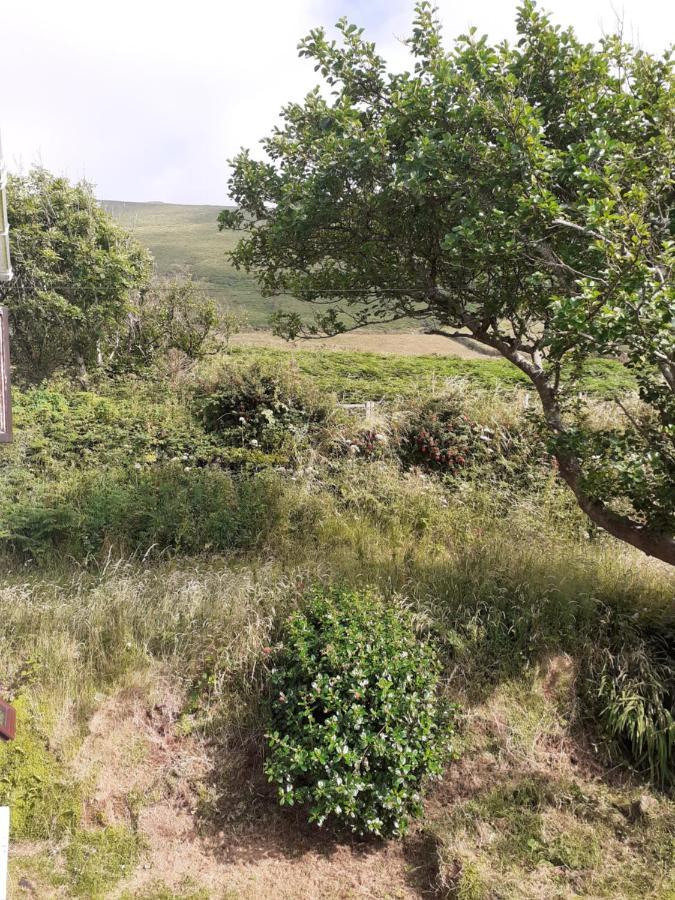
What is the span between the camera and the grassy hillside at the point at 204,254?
38.1 m

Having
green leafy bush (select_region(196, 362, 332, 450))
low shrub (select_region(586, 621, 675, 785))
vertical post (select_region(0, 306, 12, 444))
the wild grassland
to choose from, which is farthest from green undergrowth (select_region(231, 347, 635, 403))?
vertical post (select_region(0, 306, 12, 444))

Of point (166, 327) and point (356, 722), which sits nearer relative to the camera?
point (356, 722)

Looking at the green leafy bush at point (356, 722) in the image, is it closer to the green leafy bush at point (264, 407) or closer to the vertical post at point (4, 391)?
the vertical post at point (4, 391)

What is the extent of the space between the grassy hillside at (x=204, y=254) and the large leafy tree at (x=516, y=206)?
37.0ft

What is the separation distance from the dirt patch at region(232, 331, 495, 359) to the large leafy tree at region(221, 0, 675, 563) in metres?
18.3

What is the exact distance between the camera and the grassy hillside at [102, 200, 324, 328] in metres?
38.1

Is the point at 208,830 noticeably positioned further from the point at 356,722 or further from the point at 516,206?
the point at 516,206

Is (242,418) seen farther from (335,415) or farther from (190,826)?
(190,826)

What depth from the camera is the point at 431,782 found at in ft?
13.5

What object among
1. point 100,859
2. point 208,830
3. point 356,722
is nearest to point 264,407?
point 356,722

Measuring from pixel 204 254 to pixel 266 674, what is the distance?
60.0 m

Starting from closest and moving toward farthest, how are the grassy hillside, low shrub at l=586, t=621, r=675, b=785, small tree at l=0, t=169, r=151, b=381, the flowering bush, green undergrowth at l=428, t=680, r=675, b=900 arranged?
1. green undergrowth at l=428, t=680, r=675, b=900
2. low shrub at l=586, t=621, r=675, b=785
3. the flowering bush
4. small tree at l=0, t=169, r=151, b=381
5. the grassy hillside

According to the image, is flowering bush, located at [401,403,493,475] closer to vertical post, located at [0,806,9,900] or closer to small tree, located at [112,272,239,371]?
vertical post, located at [0,806,9,900]

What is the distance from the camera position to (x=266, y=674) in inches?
177
